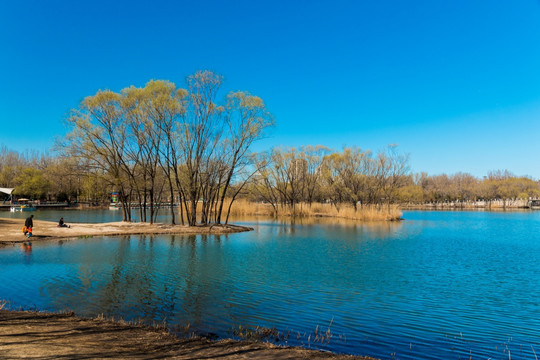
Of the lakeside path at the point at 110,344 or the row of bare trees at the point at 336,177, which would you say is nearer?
the lakeside path at the point at 110,344

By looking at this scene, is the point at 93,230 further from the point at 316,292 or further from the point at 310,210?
the point at 310,210

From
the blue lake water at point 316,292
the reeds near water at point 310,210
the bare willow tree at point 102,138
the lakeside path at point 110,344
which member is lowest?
the blue lake water at point 316,292

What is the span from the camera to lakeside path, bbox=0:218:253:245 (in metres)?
25.0

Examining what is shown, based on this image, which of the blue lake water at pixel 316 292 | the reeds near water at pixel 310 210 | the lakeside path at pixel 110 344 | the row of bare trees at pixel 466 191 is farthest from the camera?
the row of bare trees at pixel 466 191

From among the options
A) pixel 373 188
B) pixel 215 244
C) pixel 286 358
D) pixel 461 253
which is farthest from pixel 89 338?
pixel 373 188

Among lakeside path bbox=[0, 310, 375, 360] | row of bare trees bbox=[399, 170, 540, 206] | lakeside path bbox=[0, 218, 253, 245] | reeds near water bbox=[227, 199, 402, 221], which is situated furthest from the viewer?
row of bare trees bbox=[399, 170, 540, 206]

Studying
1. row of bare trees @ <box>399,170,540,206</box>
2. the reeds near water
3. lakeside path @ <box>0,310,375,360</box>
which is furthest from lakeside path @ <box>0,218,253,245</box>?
row of bare trees @ <box>399,170,540,206</box>

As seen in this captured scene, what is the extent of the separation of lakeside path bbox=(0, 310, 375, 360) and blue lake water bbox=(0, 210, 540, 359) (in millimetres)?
1156

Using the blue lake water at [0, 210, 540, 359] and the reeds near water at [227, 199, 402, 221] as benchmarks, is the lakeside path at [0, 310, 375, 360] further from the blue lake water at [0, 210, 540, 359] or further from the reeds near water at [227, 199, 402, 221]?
the reeds near water at [227, 199, 402, 221]

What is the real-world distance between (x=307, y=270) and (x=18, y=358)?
12.2 meters

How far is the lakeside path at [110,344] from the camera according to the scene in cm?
591

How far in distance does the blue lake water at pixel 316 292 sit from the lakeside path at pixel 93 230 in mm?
3803

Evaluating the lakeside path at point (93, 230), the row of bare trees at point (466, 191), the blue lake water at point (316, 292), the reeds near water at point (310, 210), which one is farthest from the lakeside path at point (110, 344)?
the row of bare trees at point (466, 191)

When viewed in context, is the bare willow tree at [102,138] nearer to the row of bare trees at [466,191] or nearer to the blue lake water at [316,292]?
the blue lake water at [316,292]
